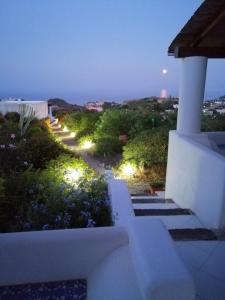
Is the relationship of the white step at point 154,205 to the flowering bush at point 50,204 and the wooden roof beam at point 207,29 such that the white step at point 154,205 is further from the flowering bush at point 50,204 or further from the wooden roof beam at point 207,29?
the wooden roof beam at point 207,29

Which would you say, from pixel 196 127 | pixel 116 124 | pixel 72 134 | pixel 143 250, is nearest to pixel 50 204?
pixel 143 250

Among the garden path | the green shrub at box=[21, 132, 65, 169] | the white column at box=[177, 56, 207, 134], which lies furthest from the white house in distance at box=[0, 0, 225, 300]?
the garden path

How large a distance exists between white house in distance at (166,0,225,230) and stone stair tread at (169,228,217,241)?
0.25m

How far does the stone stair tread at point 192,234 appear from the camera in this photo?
345cm

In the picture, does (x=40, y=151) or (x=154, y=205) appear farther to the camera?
(x=40, y=151)

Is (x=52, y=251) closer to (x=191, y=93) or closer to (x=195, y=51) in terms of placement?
(x=191, y=93)

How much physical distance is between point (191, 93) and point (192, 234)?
2572mm

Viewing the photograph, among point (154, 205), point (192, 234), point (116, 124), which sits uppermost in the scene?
point (116, 124)

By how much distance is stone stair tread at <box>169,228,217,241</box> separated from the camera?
3.45 metres

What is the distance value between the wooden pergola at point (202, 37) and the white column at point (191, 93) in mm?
151

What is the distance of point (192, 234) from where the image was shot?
11.8 feet

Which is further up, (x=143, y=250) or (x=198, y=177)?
(x=143, y=250)

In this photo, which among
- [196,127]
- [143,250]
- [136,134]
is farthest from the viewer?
[136,134]

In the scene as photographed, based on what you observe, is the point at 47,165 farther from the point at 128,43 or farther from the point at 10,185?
the point at 128,43
